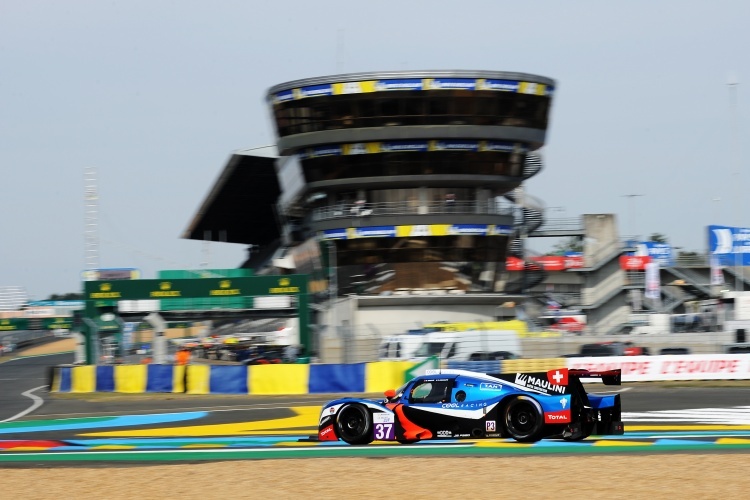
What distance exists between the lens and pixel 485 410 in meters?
15.9

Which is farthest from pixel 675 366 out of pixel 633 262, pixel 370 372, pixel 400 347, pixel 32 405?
pixel 633 262

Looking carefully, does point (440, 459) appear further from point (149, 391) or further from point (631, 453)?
point (149, 391)

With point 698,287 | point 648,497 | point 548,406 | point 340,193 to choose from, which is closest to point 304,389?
point 548,406

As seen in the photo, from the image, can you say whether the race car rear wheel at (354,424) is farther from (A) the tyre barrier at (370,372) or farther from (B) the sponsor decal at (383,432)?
(A) the tyre barrier at (370,372)

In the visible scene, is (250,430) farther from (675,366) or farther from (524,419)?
(675,366)

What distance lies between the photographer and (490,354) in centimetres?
3325

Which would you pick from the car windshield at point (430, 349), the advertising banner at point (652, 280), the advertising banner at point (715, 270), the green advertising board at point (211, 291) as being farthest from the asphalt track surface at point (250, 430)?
the advertising banner at point (715, 270)

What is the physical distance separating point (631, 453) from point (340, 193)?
45.5 meters

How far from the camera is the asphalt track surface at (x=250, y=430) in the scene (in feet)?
52.3

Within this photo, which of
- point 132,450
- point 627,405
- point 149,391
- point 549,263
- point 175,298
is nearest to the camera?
point 132,450

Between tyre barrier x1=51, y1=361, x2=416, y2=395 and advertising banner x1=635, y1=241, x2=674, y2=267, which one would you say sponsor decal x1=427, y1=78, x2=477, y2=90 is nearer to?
advertising banner x1=635, y1=241, x2=674, y2=267

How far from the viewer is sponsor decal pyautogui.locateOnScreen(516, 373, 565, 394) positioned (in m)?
15.5

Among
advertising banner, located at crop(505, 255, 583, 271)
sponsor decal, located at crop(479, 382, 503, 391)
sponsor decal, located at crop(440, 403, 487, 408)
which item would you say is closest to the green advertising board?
advertising banner, located at crop(505, 255, 583, 271)

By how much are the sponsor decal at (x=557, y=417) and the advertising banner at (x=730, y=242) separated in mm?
43469
